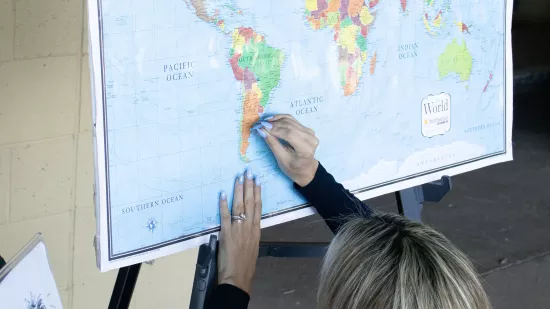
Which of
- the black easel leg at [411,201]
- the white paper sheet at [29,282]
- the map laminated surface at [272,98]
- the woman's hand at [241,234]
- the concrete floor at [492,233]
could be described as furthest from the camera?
the concrete floor at [492,233]

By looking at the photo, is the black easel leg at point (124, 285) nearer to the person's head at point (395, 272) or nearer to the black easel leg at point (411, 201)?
the person's head at point (395, 272)

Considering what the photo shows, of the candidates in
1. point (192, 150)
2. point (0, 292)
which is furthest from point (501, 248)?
point (0, 292)

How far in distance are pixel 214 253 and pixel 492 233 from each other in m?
2.87

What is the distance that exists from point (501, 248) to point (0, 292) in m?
3.28

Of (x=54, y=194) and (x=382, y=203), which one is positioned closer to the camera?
Result: (x=54, y=194)

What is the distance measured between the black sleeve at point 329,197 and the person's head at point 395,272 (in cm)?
34

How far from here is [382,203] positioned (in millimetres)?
4426

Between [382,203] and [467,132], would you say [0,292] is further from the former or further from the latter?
[382,203]

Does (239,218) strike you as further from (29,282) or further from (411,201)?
(411,201)

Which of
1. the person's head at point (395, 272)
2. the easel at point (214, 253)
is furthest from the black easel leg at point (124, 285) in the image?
the person's head at point (395, 272)

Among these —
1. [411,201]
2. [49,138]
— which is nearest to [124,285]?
[49,138]

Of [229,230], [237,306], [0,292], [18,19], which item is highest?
[18,19]

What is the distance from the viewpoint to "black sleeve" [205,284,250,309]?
138 cm

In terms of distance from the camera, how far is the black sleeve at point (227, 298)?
→ 54.2 inches
